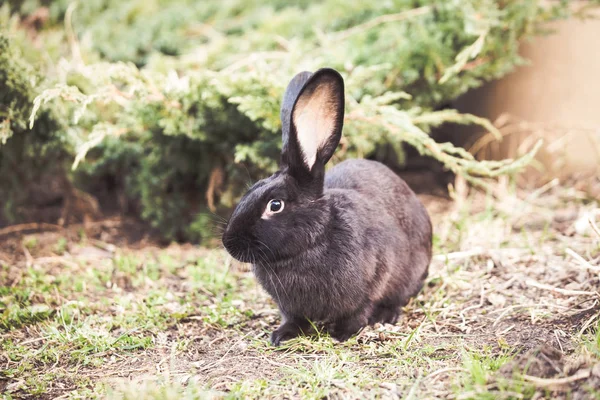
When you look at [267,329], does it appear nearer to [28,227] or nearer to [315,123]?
[315,123]

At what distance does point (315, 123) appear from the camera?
2.80 metres

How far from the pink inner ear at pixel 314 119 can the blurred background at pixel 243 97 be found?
2.54 ft

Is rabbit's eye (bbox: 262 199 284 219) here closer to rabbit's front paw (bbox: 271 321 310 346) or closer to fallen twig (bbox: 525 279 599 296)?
rabbit's front paw (bbox: 271 321 310 346)

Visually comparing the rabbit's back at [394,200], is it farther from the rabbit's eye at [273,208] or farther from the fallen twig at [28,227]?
the fallen twig at [28,227]

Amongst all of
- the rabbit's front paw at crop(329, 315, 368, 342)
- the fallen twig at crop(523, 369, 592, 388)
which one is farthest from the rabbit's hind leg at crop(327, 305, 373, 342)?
the fallen twig at crop(523, 369, 592, 388)

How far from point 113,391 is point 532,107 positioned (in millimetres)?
4735

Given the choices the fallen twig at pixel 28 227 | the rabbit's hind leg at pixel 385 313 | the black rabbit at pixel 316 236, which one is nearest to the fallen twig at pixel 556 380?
the black rabbit at pixel 316 236

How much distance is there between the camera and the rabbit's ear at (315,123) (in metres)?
2.69

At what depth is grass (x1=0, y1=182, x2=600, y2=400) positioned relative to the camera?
7.84 ft

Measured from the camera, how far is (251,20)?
6.38 m

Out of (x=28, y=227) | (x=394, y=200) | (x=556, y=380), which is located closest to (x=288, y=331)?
(x=394, y=200)

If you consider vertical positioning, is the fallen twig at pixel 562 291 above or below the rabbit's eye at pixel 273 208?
below

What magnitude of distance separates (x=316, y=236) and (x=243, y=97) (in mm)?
1445

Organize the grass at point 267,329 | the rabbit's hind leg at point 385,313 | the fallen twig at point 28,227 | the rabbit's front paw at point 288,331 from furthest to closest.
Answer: the fallen twig at point 28,227 < the rabbit's hind leg at point 385,313 < the rabbit's front paw at point 288,331 < the grass at point 267,329
